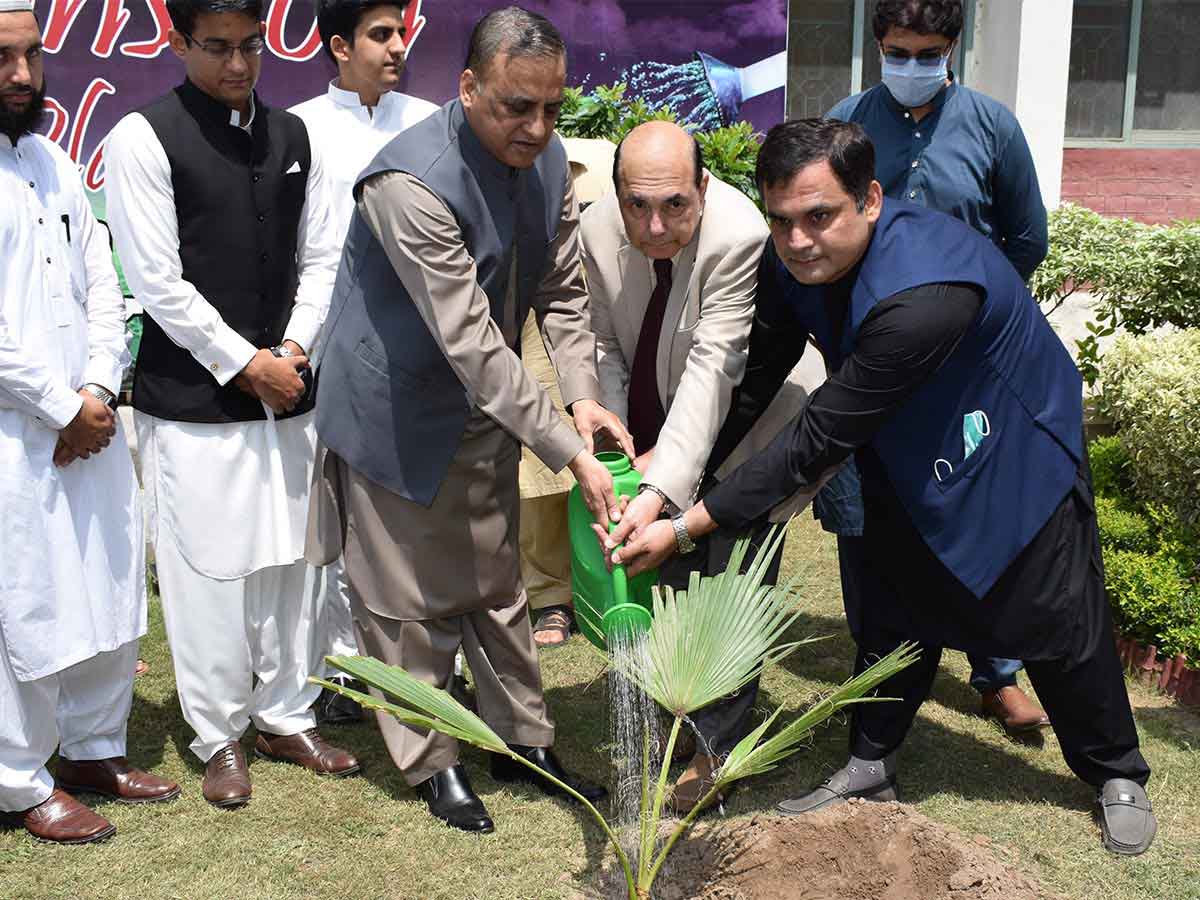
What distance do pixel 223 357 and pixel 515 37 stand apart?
1.17 metres

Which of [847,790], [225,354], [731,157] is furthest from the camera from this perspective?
[731,157]

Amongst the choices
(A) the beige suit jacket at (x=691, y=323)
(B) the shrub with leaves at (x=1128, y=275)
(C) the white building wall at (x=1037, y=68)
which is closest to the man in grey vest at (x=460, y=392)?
(A) the beige suit jacket at (x=691, y=323)

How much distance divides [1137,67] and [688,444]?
23.3 feet

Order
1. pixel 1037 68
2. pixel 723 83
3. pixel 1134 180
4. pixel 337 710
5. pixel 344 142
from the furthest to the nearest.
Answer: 1. pixel 1134 180
2. pixel 1037 68
3. pixel 723 83
4. pixel 344 142
5. pixel 337 710

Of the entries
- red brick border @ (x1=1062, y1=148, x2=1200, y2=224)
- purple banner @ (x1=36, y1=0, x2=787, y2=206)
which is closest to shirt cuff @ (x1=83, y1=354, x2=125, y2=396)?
purple banner @ (x1=36, y1=0, x2=787, y2=206)

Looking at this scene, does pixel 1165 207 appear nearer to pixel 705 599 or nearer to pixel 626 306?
pixel 626 306

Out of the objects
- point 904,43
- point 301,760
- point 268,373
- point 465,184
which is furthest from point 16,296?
point 904,43

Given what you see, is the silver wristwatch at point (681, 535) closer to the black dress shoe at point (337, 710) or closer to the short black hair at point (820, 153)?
the short black hair at point (820, 153)

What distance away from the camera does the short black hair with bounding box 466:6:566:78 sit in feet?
9.97

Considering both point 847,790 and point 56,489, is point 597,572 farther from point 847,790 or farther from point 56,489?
point 56,489

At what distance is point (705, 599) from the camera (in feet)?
9.68

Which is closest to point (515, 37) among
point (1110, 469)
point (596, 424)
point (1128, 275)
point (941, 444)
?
point (596, 424)

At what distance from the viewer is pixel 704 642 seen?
9.57 ft

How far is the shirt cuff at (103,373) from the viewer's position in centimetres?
352
